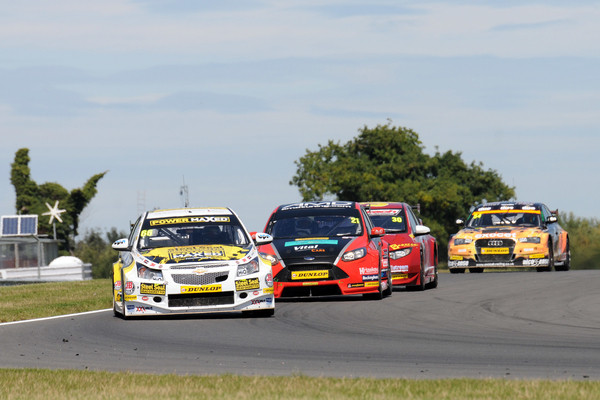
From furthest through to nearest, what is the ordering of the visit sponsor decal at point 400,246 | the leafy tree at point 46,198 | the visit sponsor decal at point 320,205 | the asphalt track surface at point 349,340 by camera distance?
the leafy tree at point 46,198 < the visit sponsor decal at point 400,246 < the visit sponsor decal at point 320,205 < the asphalt track surface at point 349,340

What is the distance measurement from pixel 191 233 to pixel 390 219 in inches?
248

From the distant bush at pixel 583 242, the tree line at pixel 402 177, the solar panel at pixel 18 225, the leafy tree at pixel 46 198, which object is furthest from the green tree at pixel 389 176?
the leafy tree at pixel 46 198

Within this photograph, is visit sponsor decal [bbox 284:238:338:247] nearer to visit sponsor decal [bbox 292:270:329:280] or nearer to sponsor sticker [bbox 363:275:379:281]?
visit sponsor decal [bbox 292:270:329:280]

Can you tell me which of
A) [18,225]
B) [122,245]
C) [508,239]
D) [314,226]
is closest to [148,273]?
[122,245]

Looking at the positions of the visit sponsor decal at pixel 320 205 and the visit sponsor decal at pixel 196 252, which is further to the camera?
the visit sponsor decal at pixel 320 205

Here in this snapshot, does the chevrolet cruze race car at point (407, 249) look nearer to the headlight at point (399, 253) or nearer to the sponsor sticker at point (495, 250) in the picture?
the headlight at point (399, 253)

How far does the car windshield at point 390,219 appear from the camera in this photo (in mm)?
21895

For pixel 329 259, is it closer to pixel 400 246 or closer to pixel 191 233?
pixel 191 233

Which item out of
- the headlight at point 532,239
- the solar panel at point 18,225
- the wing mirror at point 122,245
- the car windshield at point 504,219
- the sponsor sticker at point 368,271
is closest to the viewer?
the wing mirror at point 122,245

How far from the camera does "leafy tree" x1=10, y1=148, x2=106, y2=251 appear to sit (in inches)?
3944

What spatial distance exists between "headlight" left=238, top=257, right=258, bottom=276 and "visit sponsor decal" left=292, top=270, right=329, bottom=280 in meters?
2.42

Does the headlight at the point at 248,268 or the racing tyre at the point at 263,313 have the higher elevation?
the headlight at the point at 248,268

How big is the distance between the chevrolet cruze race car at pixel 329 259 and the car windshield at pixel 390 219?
→ 8.52 ft

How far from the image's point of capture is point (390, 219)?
882 inches
